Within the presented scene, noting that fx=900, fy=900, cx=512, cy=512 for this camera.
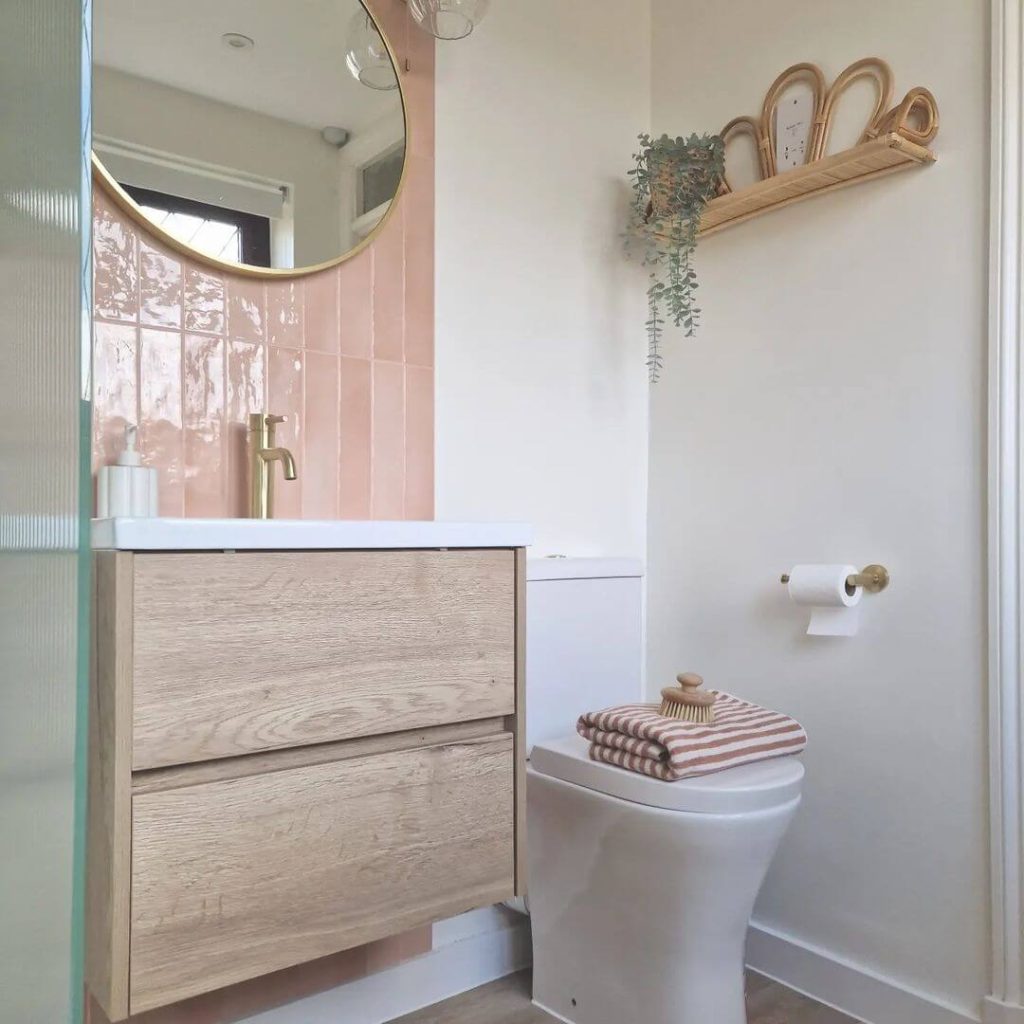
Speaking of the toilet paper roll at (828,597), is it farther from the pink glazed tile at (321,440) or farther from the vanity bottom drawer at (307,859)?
the pink glazed tile at (321,440)

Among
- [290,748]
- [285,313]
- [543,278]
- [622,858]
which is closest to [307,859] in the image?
[290,748]

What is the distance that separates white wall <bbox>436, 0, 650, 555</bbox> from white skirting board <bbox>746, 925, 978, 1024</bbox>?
88 cm

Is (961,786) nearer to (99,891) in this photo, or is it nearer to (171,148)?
(99,891)

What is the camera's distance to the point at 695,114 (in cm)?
206

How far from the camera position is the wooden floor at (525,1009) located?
1623 millimetres

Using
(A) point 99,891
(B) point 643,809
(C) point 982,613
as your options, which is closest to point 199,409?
(A) point 99,891

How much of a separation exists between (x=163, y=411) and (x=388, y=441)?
0.42m

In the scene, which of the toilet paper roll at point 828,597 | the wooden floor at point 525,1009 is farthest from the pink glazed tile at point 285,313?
the wooden floor at point 525,1009

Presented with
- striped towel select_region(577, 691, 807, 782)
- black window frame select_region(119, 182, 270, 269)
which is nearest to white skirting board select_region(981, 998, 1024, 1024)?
striped towel select_region(577, 691, 807, 782)

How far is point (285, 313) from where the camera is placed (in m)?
1.57

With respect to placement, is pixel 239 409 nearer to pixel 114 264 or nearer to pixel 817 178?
pixel 114 264

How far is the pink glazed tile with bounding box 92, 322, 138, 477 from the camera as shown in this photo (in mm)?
1369

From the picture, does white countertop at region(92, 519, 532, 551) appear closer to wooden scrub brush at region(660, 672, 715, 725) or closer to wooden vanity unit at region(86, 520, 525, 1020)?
wooden vanity unit at region(86, 520, 525, 1020)

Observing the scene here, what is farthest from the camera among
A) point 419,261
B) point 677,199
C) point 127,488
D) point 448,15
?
point 677,199
